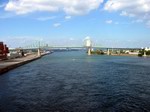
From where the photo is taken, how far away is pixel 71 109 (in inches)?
846

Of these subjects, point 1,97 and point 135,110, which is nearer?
point 135,110

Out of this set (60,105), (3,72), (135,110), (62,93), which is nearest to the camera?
(135,110)

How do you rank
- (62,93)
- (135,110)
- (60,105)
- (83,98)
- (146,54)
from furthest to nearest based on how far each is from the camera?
1. (146,54)
2. (62,93)
3. (83,98)
4. (60,105)
5. (135,110)

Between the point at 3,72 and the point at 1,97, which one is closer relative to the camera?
the point at 1,97

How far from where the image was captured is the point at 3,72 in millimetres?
55906

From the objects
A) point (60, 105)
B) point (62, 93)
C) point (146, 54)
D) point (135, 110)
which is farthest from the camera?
point (146, 54)

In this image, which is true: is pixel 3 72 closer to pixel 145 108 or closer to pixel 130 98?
pixel 130 98

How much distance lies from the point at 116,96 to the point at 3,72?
111 feet

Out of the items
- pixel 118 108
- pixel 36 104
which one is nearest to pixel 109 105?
pixel 118 108

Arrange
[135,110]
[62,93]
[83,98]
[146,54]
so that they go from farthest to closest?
[146,54], [62,93], [83,98], [135,110]

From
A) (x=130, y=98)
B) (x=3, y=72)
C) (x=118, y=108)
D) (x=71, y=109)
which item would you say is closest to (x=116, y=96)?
(x=130, y=98)

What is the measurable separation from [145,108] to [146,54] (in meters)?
151

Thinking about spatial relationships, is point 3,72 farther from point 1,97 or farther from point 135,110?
point 135,110

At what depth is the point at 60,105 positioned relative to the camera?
74.9 feet
